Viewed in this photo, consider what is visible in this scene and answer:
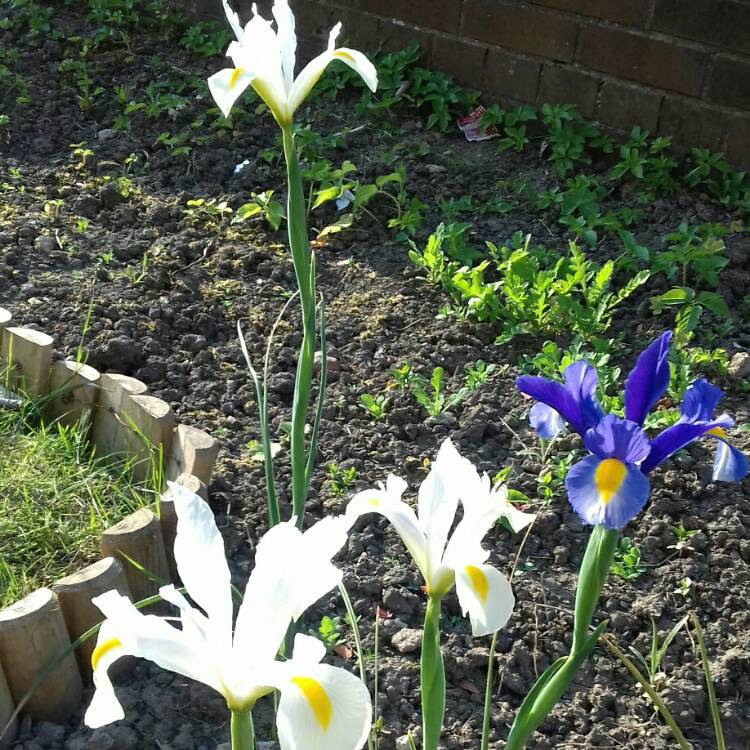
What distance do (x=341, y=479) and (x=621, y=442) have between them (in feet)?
4.60

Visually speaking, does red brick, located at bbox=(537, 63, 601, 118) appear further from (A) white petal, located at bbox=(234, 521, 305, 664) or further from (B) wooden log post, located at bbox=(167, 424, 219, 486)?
(A) white petal, located at bbox=(234, 521, 305, 664)

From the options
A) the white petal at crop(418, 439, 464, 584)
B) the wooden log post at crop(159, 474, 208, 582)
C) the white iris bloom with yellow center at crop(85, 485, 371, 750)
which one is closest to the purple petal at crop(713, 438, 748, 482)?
the white petal at crop(418, 439, 464, 584)

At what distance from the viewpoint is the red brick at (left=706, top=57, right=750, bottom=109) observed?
11.4ft

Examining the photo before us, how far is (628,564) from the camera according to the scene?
2195mm

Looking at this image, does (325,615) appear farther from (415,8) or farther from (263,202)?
(415,8)

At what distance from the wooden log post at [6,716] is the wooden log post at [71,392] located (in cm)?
81

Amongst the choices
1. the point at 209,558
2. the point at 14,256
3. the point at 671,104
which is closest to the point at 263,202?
the point at 14,256

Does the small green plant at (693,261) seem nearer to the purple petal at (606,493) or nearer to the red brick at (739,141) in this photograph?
the red brick at (739,141)

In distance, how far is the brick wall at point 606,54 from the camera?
11.5 feet

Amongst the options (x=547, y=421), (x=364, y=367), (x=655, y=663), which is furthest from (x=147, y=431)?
(x=547, y=421)

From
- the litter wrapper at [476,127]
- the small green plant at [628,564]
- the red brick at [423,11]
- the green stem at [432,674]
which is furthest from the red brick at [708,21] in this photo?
the green stem at [432,674]

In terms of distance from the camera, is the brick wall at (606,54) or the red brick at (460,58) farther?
the red brick at (460,58)

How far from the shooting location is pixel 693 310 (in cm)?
279

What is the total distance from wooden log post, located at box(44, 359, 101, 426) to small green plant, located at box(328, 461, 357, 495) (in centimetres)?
62
